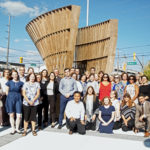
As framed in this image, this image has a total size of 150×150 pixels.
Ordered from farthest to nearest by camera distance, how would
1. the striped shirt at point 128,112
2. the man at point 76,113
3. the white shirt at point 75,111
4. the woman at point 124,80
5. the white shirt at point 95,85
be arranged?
the woman at point 124,80, the white shirt at point 95,85, the striped shirt at point 128,112, the white shirt at point 75,111, the man at point 76,113

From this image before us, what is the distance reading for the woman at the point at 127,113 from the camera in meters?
5.70

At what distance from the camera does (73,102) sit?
17.8ft

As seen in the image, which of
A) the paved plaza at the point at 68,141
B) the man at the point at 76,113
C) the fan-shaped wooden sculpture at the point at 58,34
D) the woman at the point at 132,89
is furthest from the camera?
the fan-shaped wooden sculpture at the point at 58,34

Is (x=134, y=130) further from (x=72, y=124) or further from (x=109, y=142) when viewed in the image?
(x=72, y=124)

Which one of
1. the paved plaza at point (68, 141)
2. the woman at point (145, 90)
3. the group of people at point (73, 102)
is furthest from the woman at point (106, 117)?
the woman at point (145, 90)

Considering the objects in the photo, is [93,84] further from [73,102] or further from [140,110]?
[140,110]

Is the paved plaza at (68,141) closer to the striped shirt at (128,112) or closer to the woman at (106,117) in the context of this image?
the woman at (106,117)

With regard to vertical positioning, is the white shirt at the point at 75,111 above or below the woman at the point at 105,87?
below

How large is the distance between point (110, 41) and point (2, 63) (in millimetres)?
56164

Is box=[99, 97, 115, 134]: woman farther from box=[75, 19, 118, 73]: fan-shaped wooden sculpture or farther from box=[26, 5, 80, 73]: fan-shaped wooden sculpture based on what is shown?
box=[26, 5, 80, 73]: fan-shaped wooden sculpture

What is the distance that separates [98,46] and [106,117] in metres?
5.67

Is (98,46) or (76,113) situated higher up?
(98,46)

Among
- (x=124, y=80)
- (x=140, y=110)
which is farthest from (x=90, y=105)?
(x=124, y=80)

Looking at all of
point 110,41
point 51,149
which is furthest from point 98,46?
point 51,149
